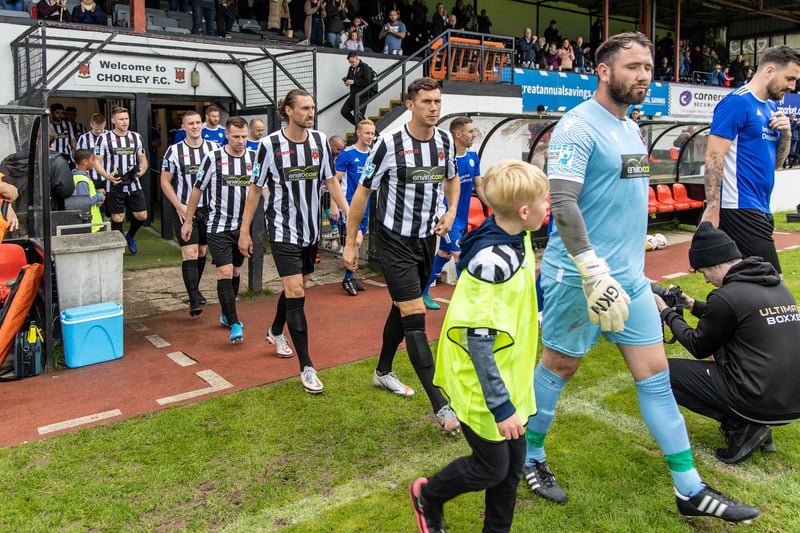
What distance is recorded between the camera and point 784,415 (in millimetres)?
3400

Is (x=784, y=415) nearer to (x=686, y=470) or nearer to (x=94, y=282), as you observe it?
(x=686, y=470)

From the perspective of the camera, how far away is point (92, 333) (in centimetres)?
538

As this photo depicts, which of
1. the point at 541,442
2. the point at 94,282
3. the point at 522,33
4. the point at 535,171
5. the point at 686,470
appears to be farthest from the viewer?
the point at 522,33

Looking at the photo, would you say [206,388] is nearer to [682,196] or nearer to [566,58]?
[682,196]

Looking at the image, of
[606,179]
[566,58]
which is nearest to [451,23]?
[566,58]

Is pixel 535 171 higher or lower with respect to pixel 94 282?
higher

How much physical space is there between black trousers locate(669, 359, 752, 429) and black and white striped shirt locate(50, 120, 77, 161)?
10637mm

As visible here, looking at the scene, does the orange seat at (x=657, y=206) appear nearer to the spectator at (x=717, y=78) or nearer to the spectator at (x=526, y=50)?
the spectator at (x=526, y=50)

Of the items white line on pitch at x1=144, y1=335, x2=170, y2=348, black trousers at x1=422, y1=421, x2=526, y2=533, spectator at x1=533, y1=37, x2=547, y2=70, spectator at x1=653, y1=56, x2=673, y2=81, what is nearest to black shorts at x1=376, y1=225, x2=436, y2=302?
black trousers at x1=422, y1=421, x2=526, y2=533

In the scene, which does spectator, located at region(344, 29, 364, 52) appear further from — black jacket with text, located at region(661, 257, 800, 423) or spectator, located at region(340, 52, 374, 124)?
black jacket with text, located at region(661, 257, 800, 423)

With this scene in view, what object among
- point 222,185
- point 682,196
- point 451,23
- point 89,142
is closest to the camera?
point 222,185

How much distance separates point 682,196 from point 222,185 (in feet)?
32.1

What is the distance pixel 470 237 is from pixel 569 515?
4.72ft

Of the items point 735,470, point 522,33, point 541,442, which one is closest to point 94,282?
point 541,442
